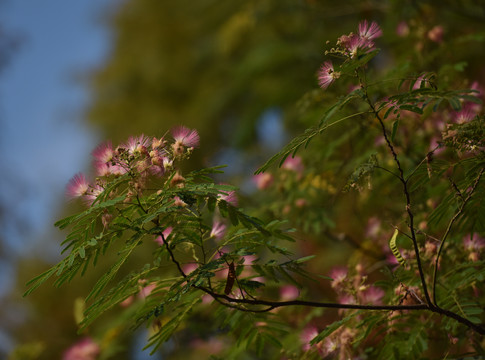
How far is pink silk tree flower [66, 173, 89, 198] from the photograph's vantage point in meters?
1.20

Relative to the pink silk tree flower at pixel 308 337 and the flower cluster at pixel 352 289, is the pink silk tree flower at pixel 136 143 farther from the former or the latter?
the pink silk tree flower at pixel 308 337

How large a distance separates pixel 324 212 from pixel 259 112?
3139 millimetres

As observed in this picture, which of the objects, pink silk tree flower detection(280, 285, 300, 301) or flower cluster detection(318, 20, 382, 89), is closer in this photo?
flower cluster detection(318, 20, 382, 89)

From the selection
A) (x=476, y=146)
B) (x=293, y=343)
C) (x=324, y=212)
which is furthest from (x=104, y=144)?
(x=324, y=212)

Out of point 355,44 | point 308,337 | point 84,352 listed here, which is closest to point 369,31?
point 355,44

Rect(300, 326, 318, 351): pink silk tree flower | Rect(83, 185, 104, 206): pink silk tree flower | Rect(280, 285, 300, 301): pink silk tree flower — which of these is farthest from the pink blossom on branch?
Rect(83, 185, 104, 206): pink silk tree flower

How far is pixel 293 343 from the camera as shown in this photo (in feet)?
6.21

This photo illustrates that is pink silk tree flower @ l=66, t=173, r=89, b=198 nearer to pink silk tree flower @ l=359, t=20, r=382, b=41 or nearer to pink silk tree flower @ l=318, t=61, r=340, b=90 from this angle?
pink silk tree flower @ l=318, t=61, r=340, b=90

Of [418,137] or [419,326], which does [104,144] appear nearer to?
[419,326]

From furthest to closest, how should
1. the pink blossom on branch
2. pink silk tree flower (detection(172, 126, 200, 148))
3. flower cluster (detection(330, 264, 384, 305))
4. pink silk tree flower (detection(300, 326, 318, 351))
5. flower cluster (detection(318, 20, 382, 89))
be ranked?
the pink blossom on branch → pink silk tree flower (detection(300, 326, 318, 351)) → flower cluster (detection(330, 264, 384, 305)) → pink silk tree flower (detection(172, 126, 200, 148)) → flower cluster (detection(318, 20, 382, 89))

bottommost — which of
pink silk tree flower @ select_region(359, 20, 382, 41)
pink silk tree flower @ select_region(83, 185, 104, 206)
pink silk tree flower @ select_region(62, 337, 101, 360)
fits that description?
pink silk tree flower @ select_region(62, 337, 101, 360)

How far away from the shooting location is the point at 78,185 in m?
1.20

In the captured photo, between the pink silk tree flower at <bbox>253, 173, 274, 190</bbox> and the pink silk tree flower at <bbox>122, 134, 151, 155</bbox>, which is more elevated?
the pink silk tree flower at <bbox>122, 134, 151, 155</bbox>

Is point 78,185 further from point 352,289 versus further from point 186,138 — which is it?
point 352,289
